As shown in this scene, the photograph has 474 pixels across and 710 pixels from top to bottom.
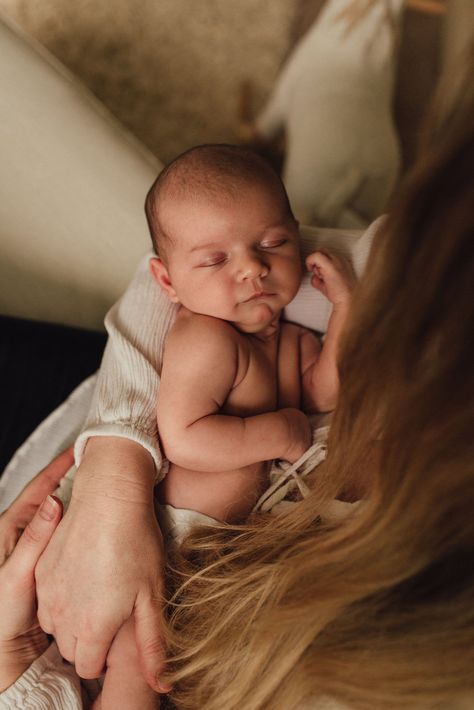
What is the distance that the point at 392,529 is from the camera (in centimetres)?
46

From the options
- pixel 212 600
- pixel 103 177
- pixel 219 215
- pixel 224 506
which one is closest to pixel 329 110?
pixel 103 177

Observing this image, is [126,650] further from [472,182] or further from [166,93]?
[166,93]

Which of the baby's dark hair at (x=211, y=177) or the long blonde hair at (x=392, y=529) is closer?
the long blonde hair at (x=392, y=529)

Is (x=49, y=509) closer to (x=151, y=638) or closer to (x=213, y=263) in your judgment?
(x=151, y=638)

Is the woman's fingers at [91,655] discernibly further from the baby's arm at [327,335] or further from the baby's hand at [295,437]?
the baby's arm at [327,335]

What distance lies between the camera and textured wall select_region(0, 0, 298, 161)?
163cm

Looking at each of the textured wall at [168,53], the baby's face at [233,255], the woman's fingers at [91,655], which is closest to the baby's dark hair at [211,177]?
the baby's face at [233,255]

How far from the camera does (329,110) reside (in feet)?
4.14

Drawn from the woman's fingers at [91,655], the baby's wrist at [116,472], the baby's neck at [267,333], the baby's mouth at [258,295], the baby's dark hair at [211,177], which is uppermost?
the baby's dark hair at [211,177]

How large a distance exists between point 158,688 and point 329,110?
111 centimetres

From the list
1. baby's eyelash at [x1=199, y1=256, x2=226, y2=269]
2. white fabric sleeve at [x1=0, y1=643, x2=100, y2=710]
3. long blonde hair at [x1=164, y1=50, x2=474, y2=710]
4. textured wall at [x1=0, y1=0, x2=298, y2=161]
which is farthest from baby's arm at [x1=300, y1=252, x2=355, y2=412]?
textured wall at [x1=0, y1=0, x2=298, y2=161]

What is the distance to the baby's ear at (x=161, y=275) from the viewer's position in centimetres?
81

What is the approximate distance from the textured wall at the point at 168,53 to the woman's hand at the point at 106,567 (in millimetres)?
1177

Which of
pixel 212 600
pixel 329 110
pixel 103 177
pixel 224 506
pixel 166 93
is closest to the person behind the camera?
pixel 212 600
